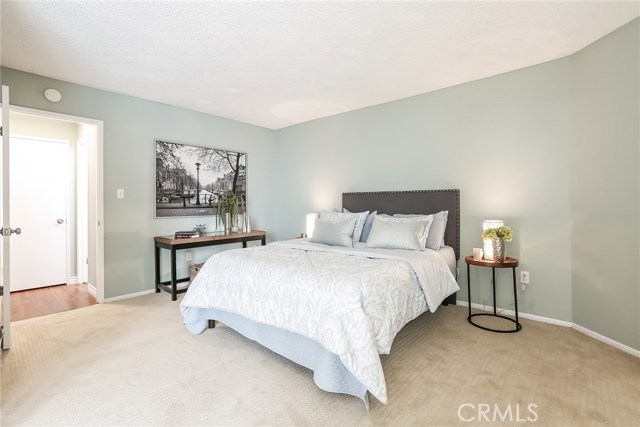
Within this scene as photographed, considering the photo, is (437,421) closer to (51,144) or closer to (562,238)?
(562,238)

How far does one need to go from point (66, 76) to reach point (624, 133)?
16.6ft

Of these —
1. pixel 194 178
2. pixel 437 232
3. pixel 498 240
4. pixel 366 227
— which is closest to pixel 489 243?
pixel 498 240

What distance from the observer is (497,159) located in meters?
3.22

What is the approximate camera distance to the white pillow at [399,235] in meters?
3.00

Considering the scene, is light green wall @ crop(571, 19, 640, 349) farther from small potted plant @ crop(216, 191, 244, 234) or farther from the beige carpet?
small potted plant @ crop(216, 191, 244, 234)

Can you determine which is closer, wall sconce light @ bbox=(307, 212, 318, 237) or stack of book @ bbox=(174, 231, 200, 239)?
stack of book @ bbox=(174, 231, 200, 239)

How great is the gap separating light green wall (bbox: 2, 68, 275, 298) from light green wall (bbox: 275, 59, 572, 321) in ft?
7.98

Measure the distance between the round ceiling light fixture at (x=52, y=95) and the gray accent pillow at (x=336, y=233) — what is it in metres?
3.06

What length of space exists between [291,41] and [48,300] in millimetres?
4023

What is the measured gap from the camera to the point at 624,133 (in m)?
2.40

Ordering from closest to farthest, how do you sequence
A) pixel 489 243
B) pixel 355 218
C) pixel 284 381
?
pixel 284 381 < pixel 489 243 < pixel 355 218

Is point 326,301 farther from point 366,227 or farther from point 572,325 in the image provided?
point 572,325

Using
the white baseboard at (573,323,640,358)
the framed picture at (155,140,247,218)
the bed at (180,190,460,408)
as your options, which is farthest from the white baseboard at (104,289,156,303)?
the white baseboard at (573,323,640,358)

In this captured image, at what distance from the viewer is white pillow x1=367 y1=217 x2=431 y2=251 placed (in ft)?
9.84
